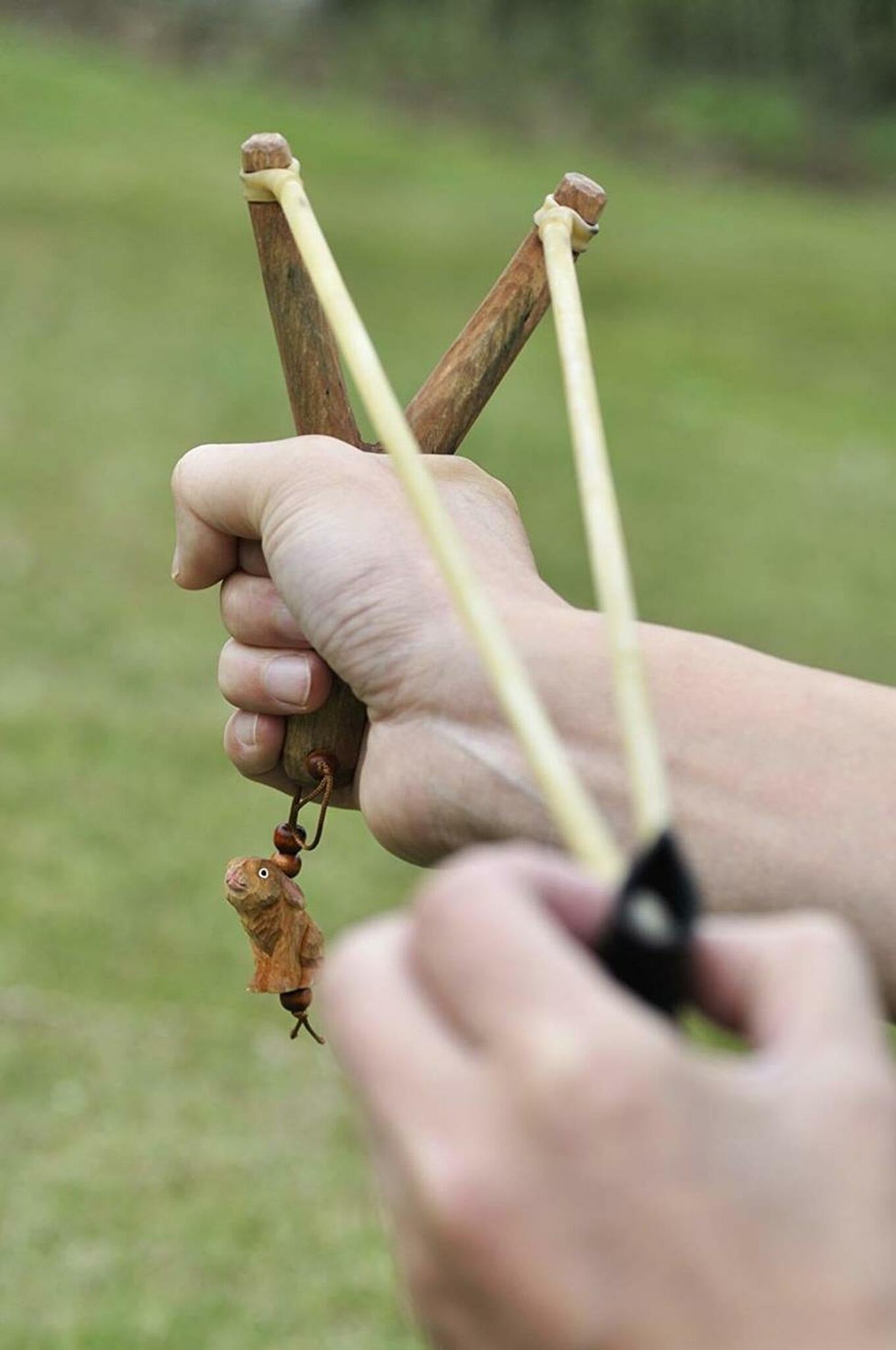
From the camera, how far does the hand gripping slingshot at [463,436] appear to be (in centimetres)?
44

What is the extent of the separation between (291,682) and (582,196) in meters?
0.30

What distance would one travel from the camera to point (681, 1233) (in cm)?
37

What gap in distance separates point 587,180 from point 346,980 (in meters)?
0.58

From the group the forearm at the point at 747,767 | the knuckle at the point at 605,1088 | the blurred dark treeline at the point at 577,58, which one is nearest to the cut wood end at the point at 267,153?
the forearm at the point at 747,767

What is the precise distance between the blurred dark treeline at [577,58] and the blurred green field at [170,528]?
0.43 meters

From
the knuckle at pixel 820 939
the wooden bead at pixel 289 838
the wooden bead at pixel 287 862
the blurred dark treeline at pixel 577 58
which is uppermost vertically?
the blurred dark treeline at pixel 577 58

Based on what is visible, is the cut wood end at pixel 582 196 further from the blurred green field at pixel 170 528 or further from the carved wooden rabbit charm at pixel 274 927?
the blurred green field at pixel 170 528

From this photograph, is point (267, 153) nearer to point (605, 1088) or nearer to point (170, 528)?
point (605, 1088)

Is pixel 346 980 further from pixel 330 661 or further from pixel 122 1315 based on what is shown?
A: pixel 122 1315

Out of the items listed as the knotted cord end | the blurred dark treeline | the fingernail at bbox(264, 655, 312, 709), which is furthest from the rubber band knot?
the blurred dark treeline

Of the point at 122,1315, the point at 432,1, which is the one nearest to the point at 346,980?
the point at 122,1315

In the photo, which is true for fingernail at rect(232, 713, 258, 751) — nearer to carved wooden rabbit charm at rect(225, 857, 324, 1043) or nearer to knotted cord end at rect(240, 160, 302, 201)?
carved wooden rabbit charm at rect(225, 857, 324, 1043)

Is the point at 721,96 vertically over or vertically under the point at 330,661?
over

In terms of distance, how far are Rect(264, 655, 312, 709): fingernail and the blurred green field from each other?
4.25ft
